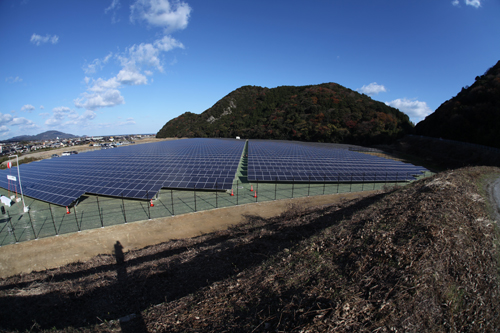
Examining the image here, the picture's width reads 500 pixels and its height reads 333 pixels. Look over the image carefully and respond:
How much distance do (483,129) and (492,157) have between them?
1375 centimetres

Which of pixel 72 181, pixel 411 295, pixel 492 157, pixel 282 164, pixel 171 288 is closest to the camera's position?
pixel 411 295

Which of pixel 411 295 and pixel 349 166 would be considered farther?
pixel 349 166

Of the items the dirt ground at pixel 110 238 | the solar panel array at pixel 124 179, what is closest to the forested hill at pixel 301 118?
the solar panel array at pixel 124 179

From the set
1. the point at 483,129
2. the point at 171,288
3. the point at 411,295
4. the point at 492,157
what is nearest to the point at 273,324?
the point at 411,295

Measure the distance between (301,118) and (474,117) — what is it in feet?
185

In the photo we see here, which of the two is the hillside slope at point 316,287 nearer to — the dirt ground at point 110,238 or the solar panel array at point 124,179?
the dirt ground at point 110,238

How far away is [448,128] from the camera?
60656 mm

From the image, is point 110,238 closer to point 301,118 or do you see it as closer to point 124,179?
point 124,179

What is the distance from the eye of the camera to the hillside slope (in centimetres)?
512

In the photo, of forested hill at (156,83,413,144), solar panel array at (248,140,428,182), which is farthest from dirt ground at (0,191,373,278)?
forested hill at (156,83,413,144)

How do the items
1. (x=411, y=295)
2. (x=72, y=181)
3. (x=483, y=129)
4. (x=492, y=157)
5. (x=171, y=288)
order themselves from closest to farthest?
1. (x=411, y=295)
2. (x=171, y=288)
3. (x=72, y=181)
4. (x=492, y=157)
5. (x=483, y=129)

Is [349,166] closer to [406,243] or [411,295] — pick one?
[406,243]

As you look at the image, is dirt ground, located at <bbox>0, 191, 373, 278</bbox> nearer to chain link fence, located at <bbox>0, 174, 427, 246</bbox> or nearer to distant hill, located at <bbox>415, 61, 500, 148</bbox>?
chain link fence, located at <bbox>0, 174, 427, 246</bbox>

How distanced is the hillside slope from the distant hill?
58658mm
